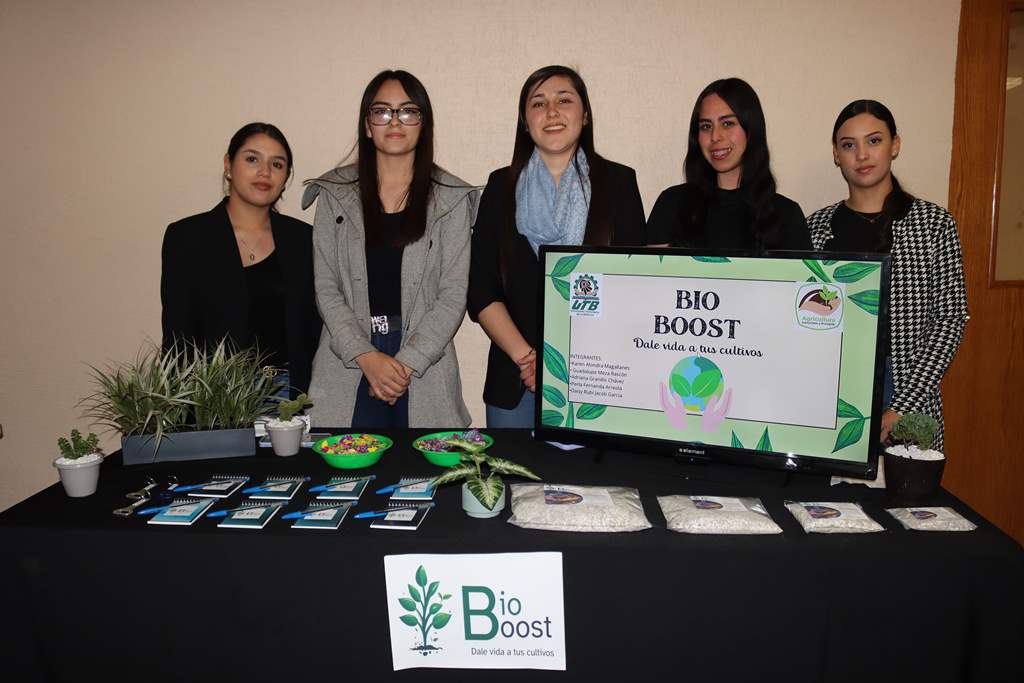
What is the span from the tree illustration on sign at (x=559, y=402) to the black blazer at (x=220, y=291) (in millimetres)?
1183

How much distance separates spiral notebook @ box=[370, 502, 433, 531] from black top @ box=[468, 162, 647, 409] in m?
0.89

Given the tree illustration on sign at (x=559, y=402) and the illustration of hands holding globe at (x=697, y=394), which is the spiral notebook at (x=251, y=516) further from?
the illustration of hands holding globe at (x=697, y=394)

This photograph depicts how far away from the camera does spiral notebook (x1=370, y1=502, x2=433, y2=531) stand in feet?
4.05

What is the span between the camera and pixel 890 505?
133 centimetres

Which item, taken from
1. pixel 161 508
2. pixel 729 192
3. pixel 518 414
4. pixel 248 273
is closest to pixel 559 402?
pixel 518 414

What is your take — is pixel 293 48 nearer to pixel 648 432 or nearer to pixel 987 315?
pixel 648 432

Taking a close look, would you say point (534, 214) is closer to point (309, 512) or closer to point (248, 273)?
point (248, 273)

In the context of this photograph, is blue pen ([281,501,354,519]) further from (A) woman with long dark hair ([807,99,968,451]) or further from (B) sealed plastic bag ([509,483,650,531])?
(A) woman with long dark hair ([807,99,968,451])

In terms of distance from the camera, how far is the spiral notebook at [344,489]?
4.52 ft

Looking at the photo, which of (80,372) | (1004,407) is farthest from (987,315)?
(80,372)

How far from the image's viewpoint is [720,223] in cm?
221

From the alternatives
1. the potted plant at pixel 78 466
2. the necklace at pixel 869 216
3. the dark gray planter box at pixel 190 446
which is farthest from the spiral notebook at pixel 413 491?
the necklace at pixel 869 216

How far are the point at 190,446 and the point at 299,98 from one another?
1943 millimetres

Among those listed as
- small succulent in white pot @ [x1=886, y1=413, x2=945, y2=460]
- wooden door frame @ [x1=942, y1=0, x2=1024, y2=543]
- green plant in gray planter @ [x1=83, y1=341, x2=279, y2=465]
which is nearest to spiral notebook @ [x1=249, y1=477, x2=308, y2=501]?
green plant in gray planter @ [x1=83, y1=341, x2=279, y2=465]
